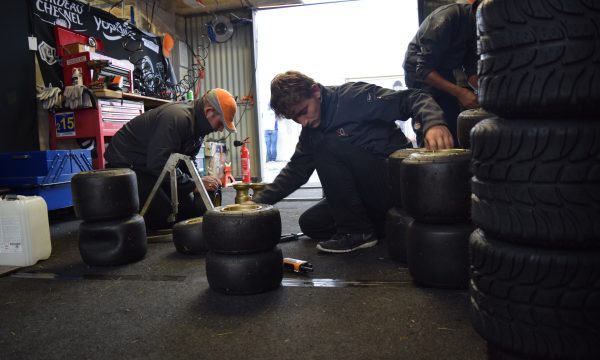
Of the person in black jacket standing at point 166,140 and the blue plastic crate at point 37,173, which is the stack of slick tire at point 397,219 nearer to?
the person in black jacket standing at point 166,140

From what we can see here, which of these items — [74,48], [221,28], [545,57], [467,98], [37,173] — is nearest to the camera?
[545,57]

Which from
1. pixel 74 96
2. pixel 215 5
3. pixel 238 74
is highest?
pixel 215 5

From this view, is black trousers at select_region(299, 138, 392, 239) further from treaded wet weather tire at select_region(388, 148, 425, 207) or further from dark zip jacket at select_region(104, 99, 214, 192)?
dark zip jacket at select_region(104, 99, 214, 192)

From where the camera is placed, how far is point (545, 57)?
68cm

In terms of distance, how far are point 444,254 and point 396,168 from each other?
1.49ft

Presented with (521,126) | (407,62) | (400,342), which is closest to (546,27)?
(521,126)

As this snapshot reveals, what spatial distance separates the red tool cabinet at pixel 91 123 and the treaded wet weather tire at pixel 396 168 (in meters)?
2.80

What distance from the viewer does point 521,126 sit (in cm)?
72

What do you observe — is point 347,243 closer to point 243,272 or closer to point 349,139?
point 349,139

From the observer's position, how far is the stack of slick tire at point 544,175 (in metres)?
0.67

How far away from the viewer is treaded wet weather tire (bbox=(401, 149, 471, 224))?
4.44ft

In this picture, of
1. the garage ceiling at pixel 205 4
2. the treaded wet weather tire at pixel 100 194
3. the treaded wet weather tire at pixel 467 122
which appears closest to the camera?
the treaded wet weather tire at pixel 467 122

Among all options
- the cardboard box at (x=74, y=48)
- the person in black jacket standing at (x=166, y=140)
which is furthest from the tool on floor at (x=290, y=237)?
the cardboard box at (x=74, y=48)

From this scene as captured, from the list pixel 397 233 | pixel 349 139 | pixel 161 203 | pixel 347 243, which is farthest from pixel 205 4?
pixel 397 233
